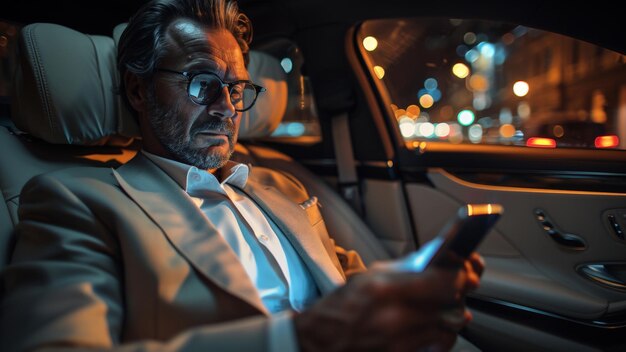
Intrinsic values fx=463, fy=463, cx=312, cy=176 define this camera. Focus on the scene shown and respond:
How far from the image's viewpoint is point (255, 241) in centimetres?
141

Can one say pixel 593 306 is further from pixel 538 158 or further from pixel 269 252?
pixel 269 252

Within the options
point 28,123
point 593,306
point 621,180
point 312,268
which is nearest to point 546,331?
point 593,306

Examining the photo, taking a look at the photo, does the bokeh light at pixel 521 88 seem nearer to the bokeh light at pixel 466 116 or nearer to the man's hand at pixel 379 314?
the bokeh light at pixel 466 116

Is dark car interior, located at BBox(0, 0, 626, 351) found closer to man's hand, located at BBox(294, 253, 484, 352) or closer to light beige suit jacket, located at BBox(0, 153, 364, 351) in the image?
light beige suit jacket, located at BBox(0, 153, 364, 351)

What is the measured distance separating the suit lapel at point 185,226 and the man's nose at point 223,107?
26 centimetres

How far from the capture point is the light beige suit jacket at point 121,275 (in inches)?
36.7

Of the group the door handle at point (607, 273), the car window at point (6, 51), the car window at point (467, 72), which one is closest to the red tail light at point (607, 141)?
the car window at point (467, 72)

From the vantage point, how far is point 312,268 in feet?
4.71

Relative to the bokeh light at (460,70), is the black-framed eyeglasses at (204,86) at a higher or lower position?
higher

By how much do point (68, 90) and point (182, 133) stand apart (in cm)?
41

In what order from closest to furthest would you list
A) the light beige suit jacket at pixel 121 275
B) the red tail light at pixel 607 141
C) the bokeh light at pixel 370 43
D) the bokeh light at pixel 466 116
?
1. the light beige suit jacket at pixel 121 275
2. the red tail light at pixel 607 141
3. the bokeh light at pixel 370 43
4. the bokeh light at pixel 466 116

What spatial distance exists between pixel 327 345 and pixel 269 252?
63 cm

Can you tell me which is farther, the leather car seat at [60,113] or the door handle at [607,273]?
the door handle at [607,273]

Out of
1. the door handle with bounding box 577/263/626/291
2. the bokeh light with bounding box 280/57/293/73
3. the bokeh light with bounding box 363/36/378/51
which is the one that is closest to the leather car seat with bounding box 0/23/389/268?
the bokeh light with bounding box 280/57/293/73
